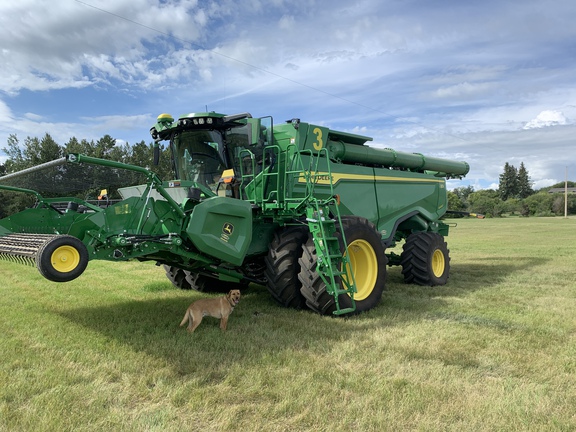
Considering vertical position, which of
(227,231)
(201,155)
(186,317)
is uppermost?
(201,155)

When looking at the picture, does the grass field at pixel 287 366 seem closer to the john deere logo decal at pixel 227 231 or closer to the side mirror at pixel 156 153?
the john deere logo decal at pixel 227 231

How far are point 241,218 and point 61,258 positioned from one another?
208cm

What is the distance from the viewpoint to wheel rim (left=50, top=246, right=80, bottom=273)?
3.88 meters

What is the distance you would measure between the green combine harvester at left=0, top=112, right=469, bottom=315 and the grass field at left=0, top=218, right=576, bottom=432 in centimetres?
59

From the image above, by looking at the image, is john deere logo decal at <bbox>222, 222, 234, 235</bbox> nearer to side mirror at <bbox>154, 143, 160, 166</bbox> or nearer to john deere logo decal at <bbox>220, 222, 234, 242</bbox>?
john deere logo decal at <bbox>220, 222, 234, 242</bbox>

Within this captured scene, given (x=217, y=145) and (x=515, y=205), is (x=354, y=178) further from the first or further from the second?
(x=515, y=205)

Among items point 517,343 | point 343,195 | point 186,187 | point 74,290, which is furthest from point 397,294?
point 74,290

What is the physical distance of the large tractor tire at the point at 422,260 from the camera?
8375 mm

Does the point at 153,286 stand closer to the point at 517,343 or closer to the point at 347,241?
the point at 347,241

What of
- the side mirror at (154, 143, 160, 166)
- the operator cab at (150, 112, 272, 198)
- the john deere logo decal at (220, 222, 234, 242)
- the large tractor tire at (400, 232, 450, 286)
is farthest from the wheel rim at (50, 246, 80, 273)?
the large tractor tire at (400, 232, 450, 286)

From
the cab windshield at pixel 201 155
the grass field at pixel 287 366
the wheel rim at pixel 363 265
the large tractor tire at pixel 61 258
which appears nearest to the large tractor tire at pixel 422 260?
the grass field at pixel 287 366

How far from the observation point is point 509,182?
100125mm

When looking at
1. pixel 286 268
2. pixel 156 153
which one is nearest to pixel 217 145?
pixel 156 153

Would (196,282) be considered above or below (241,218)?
below
